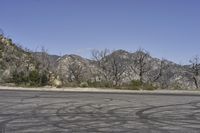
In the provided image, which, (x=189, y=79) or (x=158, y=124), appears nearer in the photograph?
(x=158, y=124)

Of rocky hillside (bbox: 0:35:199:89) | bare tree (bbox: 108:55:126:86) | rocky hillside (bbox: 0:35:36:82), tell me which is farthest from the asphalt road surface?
bare tree (bbox: 108:55:126:86)

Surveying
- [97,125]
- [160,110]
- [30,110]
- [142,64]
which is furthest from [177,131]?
[142,64]

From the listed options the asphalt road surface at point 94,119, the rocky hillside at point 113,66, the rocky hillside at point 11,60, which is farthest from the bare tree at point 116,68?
the asphalt road surface at point 94,119

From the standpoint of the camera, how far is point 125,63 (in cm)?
6694

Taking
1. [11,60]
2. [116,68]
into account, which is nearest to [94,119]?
[11,60]

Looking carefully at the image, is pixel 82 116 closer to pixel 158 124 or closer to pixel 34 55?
pixel 158 124

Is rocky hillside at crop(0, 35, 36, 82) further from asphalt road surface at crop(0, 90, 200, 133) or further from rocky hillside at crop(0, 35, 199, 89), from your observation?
asphalt road surface at crop(0, 90, 200, 133)

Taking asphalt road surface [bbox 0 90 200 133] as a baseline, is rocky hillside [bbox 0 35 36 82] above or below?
above

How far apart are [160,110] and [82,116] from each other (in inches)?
165

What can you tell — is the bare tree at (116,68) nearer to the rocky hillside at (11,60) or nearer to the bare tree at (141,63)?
the bare tree at (141,63)

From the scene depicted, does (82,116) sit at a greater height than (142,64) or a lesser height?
lesser

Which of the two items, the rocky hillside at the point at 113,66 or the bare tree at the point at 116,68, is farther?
the bare tree at the point at 116,68

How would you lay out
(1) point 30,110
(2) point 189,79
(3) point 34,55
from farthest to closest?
(2) point 189,79 < (3) point 34,55 < (1) point 30,110

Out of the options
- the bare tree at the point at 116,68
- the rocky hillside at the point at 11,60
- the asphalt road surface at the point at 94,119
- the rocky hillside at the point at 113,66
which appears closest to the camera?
the asphalt road surface at the point at 94,119
